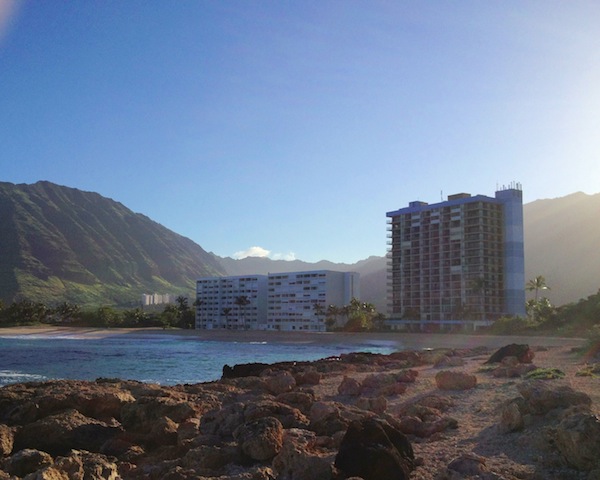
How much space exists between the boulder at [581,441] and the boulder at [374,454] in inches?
90.9

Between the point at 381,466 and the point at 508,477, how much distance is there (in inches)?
72.4

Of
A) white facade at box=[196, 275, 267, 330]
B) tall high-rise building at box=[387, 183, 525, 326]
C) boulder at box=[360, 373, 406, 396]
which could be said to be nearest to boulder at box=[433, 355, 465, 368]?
boulder at box=[360, 373, 406, 396]

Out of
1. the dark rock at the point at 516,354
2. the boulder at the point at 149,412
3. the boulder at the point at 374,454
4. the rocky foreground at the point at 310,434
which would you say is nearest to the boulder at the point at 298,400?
the rocky foreground at the point at 310,434

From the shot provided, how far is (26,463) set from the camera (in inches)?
392

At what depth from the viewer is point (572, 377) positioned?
64.2 ft

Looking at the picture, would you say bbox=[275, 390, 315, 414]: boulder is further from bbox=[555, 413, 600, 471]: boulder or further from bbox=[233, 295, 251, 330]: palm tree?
bbox=[233, 295, 251, 330]: palm tree

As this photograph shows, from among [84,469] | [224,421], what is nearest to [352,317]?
[224,421]

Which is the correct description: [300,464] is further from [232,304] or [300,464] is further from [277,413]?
[232,304]

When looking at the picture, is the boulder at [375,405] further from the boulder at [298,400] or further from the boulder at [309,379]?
the boulder at [309,379]

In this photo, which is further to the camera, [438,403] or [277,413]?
[438,403]

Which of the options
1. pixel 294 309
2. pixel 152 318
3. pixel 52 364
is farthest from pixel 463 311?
pixel 52 364

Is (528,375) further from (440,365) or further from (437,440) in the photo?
(437,440)

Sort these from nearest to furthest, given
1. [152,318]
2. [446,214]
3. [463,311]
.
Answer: [463,311], [446,214], [152,318]

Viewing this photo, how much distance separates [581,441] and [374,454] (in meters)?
3.01
